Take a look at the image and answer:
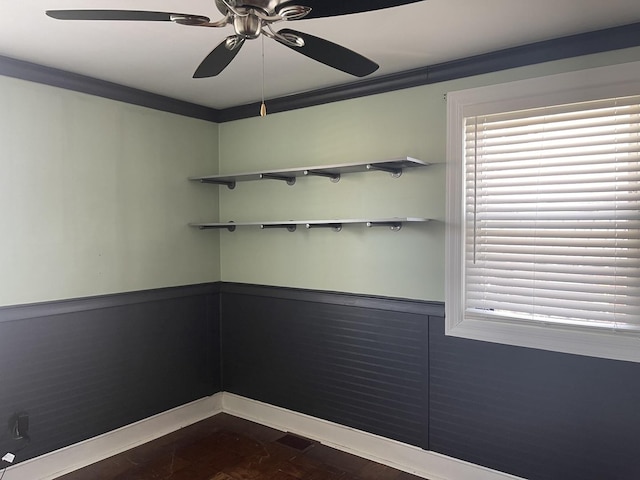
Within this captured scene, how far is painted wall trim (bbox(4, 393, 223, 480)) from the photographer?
2.66 meters

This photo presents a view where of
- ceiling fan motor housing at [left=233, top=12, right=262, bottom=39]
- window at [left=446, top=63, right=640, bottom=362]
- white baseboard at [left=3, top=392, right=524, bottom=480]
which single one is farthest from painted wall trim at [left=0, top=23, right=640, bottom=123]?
white baseboard at [left=3, top=392, right=524, bottom=480]

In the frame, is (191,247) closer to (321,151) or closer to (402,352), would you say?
(321,151)

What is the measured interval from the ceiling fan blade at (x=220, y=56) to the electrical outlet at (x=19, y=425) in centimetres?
215

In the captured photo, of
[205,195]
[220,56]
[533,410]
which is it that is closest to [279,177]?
[205,195]

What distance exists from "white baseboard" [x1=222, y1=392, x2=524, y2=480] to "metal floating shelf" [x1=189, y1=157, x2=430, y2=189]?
5.46 ft

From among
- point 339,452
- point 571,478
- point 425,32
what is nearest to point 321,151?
point 425,32

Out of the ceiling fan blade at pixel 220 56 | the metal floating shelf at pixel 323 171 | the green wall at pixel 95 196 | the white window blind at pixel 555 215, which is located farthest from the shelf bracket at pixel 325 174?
the ceiling fan blade at pixel 220 56

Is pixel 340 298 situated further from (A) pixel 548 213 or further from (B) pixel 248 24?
(B) pixel 248 24

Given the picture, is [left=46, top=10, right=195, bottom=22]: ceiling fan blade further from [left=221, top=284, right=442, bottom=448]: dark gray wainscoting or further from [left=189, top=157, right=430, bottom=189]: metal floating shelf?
[left=221, top=284, right=442, bottom=448]: dark gray wainscoting

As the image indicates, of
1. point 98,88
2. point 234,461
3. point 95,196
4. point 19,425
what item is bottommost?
point 234,461

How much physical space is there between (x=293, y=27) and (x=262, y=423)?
2.73 m

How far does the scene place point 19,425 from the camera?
8.52 ft

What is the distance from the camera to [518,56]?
2422mm

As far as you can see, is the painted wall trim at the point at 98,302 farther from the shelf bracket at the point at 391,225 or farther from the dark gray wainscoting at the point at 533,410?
the dark gray wainscoting at the point at 533,410
